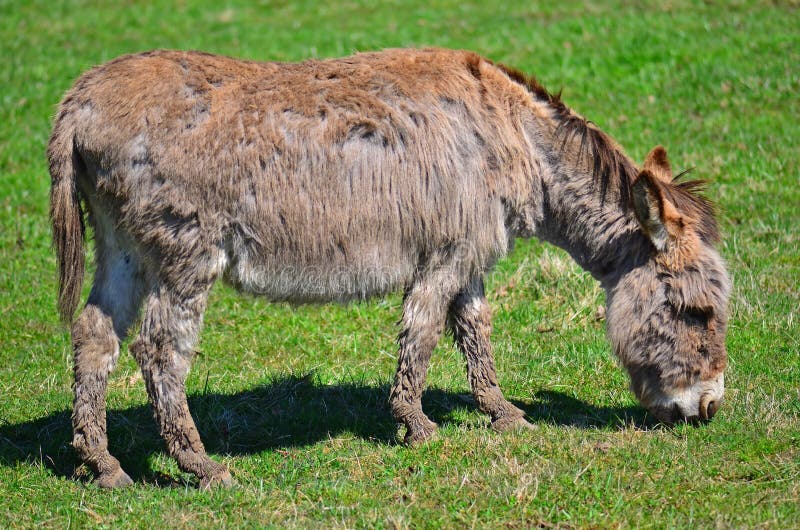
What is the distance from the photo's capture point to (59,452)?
5922 mm

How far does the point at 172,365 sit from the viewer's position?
5.32 meters

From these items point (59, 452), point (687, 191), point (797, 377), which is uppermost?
point (687, 191)

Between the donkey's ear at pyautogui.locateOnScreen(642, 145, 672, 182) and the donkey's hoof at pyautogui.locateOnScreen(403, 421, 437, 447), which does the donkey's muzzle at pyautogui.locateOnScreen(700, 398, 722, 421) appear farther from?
the donkey's hoof at pyautogui.locateOnScreen(403, 421, 437, 447)

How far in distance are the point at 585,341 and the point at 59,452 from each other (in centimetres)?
375

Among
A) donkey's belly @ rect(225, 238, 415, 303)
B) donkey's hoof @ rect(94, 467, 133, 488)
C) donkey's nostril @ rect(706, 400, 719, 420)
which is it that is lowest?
donkey's hoof @ rect(94, 467, 133, 488)

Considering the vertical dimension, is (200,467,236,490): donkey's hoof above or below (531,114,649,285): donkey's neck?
below

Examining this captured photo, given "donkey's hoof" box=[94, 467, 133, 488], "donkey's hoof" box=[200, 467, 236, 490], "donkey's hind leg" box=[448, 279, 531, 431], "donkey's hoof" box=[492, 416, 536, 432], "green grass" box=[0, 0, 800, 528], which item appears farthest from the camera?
"donkey's hind leg" box=[448, 279, 531, 431]

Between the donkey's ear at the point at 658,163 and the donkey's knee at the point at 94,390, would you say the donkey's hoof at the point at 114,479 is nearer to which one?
the donkey's knee at the point at 94,390

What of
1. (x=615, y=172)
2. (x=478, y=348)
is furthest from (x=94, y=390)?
(x=615, y=172)

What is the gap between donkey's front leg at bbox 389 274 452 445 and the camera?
18.4 ft

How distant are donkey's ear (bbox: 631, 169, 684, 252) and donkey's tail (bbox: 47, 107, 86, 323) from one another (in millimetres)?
3221

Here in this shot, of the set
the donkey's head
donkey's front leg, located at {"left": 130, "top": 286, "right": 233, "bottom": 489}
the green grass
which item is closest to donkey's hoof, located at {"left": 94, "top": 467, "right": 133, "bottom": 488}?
the green grass

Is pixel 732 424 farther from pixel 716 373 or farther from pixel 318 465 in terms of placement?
pixel 318 465

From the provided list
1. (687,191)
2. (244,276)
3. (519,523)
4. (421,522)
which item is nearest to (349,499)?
(421,522)
